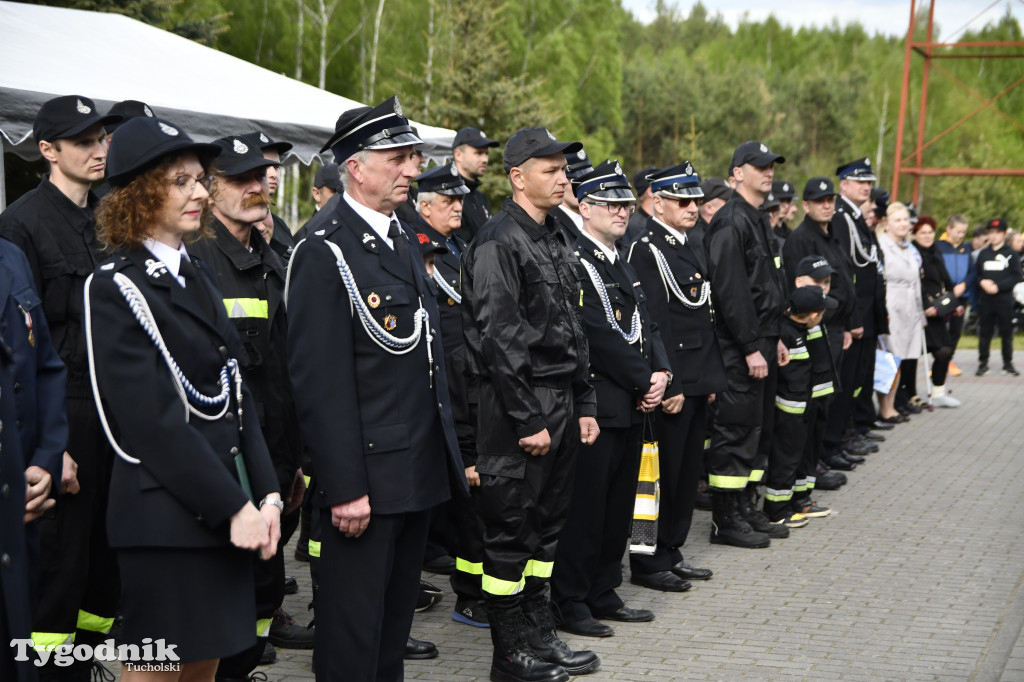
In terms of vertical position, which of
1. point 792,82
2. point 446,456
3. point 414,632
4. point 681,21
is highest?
point 681,21

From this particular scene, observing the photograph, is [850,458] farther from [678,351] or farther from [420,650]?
[420,650]

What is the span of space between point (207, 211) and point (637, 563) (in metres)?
3.84

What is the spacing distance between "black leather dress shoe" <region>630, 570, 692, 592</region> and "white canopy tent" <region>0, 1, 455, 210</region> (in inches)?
174

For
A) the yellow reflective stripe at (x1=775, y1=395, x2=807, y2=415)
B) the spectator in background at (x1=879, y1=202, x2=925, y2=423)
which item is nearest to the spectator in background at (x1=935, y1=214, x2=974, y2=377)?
the spectator in background at (x1=879, y1=202, x2=925, y2=423)

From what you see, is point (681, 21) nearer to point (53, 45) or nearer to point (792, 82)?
point (792, 82)

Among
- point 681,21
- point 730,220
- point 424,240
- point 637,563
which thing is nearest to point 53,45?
point 424,240

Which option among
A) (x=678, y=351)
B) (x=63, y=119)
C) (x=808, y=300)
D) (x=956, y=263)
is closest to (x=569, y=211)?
(x=678, y=351)

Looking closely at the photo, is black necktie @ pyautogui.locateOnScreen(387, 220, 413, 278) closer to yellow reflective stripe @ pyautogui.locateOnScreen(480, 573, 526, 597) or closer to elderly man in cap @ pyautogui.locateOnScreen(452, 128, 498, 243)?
yellow reflective stripe @ pyautogui.locateOnScreen(480, 573, 526, 597)

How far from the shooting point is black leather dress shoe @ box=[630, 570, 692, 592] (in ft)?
21.0

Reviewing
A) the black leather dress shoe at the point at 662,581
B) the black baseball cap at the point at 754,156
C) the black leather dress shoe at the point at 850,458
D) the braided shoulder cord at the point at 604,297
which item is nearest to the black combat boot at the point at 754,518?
the black leather dress shoe at the point at 662,581

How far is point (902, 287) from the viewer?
458 inches

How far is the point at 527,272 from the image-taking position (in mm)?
4926

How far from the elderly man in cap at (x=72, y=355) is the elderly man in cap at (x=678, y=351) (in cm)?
318

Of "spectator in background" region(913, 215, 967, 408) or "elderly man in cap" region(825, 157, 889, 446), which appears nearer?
"elderly man in cap" region(825, 157, 889, 446)
